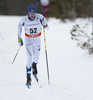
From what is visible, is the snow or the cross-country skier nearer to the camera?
the snow

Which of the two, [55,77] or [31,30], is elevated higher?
[31,30]

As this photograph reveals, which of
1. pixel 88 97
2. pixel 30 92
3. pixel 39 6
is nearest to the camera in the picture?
pixel 88 97

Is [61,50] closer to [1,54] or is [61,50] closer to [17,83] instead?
[1,54]

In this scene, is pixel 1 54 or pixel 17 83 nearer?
pixel 17 83

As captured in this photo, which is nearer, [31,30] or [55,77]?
[31,30]

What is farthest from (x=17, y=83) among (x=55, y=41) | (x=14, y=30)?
(x=14, y=30)

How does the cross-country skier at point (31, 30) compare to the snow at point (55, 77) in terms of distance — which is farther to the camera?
the cross-country skier at point (31, 30)

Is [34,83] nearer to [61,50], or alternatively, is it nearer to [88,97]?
[88,97]

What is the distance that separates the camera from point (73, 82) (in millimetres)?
6031

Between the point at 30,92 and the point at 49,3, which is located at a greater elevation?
the point at 49,3

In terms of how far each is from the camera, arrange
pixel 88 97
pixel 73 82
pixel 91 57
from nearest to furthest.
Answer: pixel 88 97 < pixel 73 82 < pixel 91 57

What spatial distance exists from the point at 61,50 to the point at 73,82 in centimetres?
393

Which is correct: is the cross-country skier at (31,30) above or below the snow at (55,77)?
above

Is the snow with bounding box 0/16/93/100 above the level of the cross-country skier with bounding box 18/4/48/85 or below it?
below
